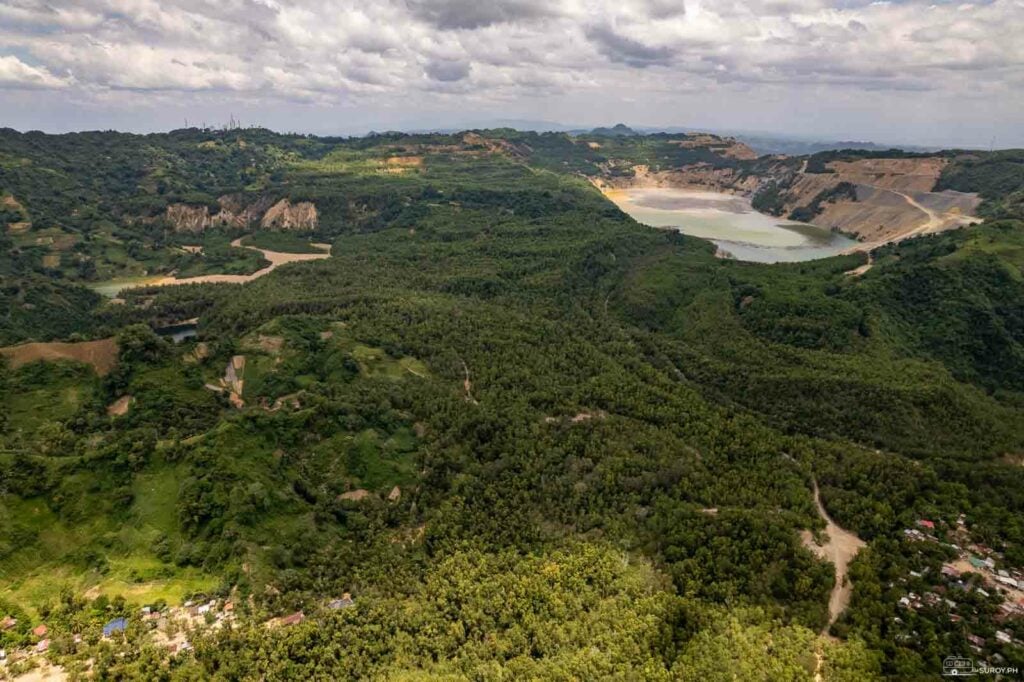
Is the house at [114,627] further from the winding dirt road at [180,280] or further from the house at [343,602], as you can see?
the winding dirt road at [180,280]

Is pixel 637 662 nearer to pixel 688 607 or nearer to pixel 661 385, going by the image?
pixel 688 607

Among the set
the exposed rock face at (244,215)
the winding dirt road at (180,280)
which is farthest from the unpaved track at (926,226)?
the exposed rock face at (244,215)

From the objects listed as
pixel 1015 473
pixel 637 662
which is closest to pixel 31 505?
pixel 637 662

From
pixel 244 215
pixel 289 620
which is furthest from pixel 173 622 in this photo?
pixel 244 215

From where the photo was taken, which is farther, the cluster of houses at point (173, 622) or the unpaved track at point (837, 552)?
the unpaved track at point (837, 552)

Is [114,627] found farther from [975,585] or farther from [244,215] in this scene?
[244,215]

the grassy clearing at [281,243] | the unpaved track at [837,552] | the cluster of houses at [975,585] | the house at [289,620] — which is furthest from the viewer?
the grassy clearing at [281,243]
